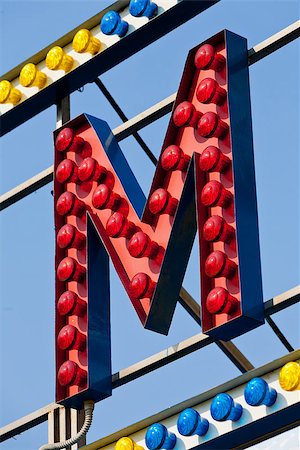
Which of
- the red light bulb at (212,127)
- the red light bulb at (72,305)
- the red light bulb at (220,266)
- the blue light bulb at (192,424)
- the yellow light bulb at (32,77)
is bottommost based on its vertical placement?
the blue light bulb at (192,424)

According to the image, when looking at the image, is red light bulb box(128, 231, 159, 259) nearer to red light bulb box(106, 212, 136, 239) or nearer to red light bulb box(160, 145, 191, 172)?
red light bulb box(106, 212, 136, 239)

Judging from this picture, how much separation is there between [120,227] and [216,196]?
3.56 feet

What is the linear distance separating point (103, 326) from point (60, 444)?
0.99 meters

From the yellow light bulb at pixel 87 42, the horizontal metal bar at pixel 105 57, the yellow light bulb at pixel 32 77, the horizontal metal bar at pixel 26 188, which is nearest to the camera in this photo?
the horizontal metal bar at pixel 105 57

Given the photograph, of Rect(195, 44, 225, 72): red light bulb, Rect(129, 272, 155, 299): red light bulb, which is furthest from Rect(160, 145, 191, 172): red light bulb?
Rect(129, 272, 155, 299): red light bulb

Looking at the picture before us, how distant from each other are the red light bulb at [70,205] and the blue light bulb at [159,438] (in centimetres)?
238

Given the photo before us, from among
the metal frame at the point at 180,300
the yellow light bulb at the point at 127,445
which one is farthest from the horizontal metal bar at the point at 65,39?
the yellow light bulb at the point at 127,445

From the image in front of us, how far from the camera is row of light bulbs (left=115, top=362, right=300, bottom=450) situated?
11.7m

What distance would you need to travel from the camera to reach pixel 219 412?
1199 centimetres

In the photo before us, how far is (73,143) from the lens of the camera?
14.5 m

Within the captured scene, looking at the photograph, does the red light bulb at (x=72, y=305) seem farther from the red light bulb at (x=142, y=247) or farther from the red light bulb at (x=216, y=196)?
the red light bulb at (x=216, y=196)

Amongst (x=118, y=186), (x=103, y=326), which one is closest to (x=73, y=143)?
(x=118, y=186)

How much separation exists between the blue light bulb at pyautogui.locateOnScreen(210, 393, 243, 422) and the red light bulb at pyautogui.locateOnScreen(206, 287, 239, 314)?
0.68 m

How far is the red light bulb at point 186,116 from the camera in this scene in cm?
1336
